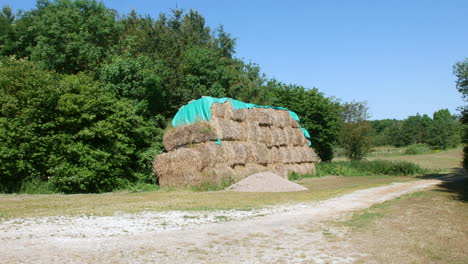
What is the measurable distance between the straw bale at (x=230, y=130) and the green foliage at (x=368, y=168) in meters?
10.9

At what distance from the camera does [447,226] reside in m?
9.29

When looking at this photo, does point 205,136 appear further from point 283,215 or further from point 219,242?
point 219,242

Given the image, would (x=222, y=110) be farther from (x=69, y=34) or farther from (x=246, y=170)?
(x=69, y=34)

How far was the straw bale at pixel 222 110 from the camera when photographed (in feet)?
76.4

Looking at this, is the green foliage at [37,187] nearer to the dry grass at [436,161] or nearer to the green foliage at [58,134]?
the green foliage at [58,134]

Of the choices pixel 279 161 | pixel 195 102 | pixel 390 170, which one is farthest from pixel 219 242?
pixel 390 170

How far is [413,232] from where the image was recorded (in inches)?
335

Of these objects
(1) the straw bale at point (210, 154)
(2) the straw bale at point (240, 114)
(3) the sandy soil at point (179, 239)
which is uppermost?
(2) the straw bale at point (240, 114)

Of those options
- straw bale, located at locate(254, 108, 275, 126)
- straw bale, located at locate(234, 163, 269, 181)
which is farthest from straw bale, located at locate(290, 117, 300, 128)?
straw bale, located at locate(234, 163, 269, 181)

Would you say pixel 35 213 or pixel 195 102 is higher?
pixel 195 102

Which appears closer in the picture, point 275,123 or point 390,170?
point 275,123

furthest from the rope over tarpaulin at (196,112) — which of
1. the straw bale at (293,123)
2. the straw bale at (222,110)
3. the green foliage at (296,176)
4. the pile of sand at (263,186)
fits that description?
the straw bale at (293,123)

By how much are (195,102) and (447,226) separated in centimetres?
1689

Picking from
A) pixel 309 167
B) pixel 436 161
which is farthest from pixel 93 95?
pixel 436 161
